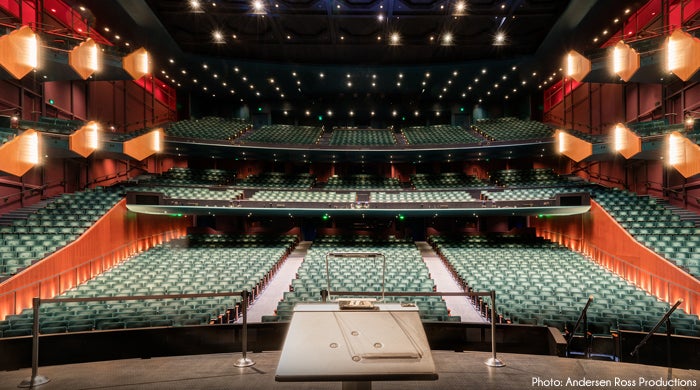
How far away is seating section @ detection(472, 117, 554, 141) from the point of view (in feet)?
57.5

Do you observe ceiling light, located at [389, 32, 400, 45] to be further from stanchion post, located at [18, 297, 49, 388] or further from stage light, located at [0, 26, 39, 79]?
stanchion post, located at [18, 297, 49, 388]

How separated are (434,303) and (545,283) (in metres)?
3.32

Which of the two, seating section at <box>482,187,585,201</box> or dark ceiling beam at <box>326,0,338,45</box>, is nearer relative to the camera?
dark ceiling beam at <box>326,0,338,45</box>

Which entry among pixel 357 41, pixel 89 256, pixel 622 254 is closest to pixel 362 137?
pixel 357 41

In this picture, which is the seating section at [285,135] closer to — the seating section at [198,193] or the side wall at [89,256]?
the seating section at [198,193]

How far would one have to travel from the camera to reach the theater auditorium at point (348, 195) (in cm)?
342

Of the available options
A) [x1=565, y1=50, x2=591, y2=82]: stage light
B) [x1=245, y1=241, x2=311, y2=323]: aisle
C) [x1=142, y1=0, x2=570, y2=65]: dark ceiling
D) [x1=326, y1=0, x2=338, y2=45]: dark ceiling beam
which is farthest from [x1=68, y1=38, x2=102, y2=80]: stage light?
[x1=565, y1=50, x2=591, y2=82]: stage light

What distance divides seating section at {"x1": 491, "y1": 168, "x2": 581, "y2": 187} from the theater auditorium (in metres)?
0.21

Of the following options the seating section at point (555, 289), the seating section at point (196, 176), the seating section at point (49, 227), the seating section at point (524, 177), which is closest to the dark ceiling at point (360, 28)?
the seating section at point (196, 176)

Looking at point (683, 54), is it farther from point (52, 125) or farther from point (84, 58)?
point (52, 125)

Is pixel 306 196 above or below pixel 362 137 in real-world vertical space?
below

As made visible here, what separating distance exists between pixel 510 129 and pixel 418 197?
7.29 m

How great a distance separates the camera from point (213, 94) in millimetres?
22125

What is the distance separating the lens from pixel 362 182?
818 inches
